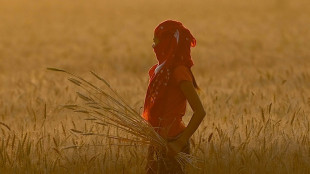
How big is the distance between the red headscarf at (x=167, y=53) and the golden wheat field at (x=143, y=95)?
0.89 ft

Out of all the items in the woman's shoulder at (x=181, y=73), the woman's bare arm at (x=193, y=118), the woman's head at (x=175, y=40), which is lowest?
the woman's bare arm at (x=193, y=118)

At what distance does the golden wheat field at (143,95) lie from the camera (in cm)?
453

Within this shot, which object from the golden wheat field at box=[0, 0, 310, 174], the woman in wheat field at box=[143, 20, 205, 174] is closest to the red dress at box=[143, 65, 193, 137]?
the woman in wheat field at box=[143, 20, 205, 174]

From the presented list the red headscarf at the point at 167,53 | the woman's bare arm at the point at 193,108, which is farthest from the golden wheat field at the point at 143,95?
the woman's bare arm at the point at 193,108

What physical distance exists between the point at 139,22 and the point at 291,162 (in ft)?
50.2

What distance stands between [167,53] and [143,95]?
2.95 m

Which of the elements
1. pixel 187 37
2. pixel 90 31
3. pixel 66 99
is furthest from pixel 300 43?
pixel 187 37

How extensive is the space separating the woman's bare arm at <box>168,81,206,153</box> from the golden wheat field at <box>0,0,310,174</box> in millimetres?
361

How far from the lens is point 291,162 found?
4.55 metres

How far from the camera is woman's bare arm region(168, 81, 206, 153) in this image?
12.6ft

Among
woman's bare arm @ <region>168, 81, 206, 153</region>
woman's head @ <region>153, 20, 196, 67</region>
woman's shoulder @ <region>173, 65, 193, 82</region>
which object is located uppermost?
woman's head @ <region>153, 20, 196, 67</region>

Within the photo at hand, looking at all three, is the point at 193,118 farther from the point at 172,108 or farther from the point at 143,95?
the point at 143,95

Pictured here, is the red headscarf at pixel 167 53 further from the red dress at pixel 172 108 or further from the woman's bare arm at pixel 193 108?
the woman's bare arm at pixel 193 108

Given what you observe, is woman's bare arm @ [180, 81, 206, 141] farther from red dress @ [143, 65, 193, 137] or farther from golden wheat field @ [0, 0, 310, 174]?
golden wheat field @ [0, 0, 310, 174]
